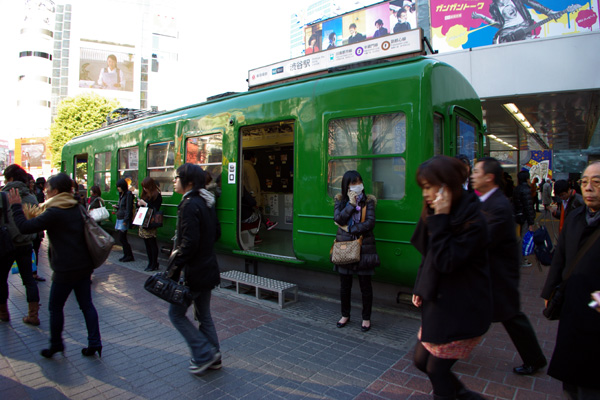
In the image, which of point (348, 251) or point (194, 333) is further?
point (348, 251)

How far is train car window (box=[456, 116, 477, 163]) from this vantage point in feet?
16.3

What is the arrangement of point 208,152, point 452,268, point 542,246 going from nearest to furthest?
point 452,268, point 542,246, point 208,152

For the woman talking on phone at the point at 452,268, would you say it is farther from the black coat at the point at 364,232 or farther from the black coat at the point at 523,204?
the black coat at the point at 523,204

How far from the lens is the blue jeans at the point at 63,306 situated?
11.7 feet

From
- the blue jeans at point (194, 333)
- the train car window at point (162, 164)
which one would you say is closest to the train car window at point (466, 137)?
the blue jeans at point (194, 333)

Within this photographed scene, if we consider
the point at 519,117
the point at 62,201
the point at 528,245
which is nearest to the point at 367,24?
the point at 519,117

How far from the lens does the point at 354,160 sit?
4750 millimetres

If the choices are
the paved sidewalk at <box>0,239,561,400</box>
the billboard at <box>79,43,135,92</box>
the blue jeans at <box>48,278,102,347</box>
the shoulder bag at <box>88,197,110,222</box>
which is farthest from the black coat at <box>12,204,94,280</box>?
the billboard at <box>79,43,135,92</box>

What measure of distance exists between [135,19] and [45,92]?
675 inches

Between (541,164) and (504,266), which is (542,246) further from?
(541,164)

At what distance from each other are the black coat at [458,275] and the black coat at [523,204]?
244 inches

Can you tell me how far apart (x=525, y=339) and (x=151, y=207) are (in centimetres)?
638

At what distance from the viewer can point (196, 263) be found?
3.32 metres

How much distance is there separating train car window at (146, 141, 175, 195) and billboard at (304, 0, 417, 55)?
1690 cm
